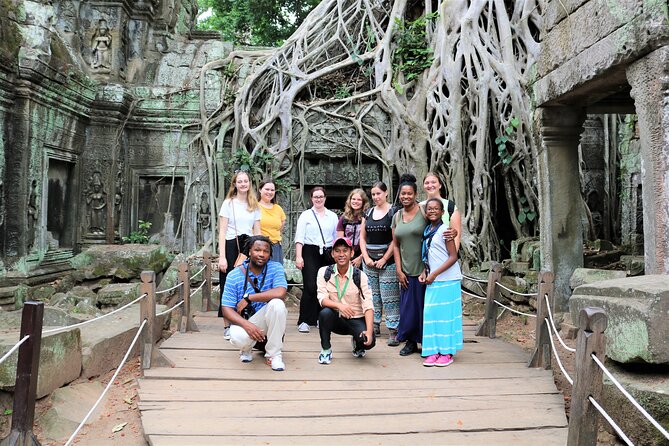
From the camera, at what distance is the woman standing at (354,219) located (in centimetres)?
427

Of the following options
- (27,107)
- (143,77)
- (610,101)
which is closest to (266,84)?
(143,77)

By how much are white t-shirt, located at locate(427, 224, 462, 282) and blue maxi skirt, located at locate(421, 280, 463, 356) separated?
37 mm

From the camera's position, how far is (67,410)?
302cm

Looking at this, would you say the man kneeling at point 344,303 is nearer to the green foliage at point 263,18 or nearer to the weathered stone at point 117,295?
the weathered stone at point 117,295

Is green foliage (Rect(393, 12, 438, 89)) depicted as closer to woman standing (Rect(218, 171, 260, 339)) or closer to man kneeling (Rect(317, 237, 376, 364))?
woman standing (Rect(218, 171, 260, 339))

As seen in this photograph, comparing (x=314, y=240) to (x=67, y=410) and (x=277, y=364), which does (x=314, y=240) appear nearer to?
(x=277, y=364)

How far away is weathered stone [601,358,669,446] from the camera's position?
226 cm

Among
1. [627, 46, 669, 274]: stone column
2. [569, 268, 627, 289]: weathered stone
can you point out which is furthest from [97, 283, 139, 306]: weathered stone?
[627, 46, 669, 274]: stone column

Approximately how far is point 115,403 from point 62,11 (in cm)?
792

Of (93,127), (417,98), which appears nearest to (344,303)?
(417,98)

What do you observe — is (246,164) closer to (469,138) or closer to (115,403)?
(469,138)

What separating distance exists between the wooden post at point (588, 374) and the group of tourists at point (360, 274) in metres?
1.45

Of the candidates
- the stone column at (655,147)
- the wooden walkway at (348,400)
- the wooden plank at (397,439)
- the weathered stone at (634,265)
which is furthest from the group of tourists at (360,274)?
the weathered stone at (634,265)

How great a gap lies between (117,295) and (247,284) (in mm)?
3699
